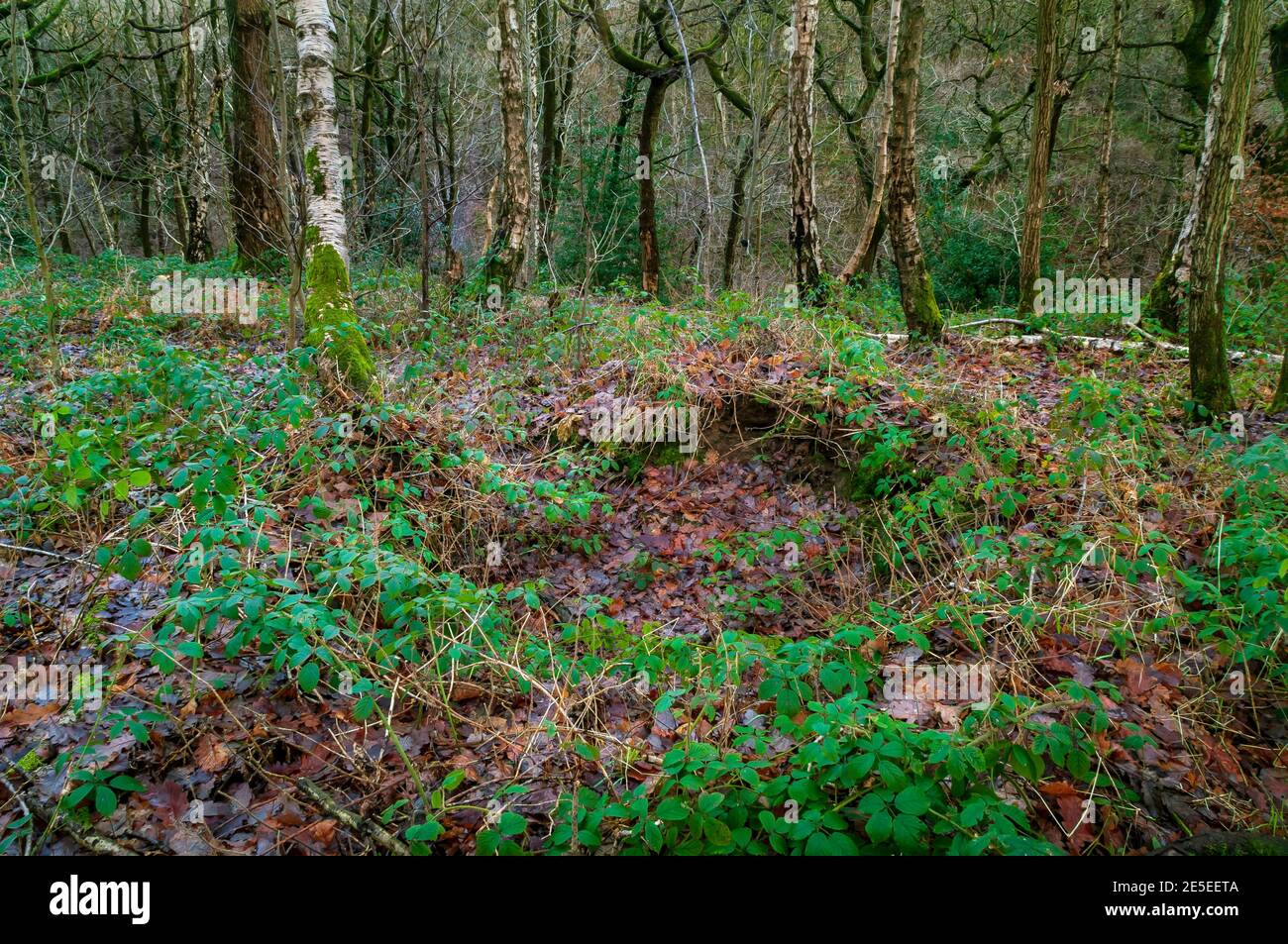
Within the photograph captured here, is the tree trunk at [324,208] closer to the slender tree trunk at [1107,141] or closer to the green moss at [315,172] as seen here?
the green moss at [315,172]

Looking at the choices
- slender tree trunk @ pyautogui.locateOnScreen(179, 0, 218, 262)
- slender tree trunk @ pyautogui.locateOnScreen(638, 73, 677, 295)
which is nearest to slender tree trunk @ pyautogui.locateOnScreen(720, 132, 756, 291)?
slender tree trunk @ pyautogui.locateOnScreen(638, 73, 677, 295)

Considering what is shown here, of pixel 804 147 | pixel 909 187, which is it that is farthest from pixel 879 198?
pixel 909 187

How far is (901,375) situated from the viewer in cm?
632

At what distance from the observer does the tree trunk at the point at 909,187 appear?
782cm

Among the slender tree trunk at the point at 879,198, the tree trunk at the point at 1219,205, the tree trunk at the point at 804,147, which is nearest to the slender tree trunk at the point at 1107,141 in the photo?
the slender tree trunk at the point at 879,198

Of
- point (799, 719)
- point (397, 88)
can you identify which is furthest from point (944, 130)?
point (799, 719)

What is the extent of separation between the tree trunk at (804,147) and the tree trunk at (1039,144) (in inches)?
132

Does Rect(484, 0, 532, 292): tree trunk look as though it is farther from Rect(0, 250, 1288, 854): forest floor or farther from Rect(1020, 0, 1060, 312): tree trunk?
Rect(1020, 0, 1060, 312): tree trunk

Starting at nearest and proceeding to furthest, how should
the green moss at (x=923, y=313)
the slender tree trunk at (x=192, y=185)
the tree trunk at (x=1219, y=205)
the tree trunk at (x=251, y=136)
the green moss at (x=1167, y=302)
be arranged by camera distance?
1. the tree trunk at (x=1219, y=205)
2. the green moss at (x=923, y=313)
3. the green moss at (x=1167, y=302)
4. the tree trunk at (x=251, y=136)
5. the slender tree trunk at (x=192, y=185)

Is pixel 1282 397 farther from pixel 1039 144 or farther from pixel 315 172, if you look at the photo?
pixel 315 172

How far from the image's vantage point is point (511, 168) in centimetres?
951

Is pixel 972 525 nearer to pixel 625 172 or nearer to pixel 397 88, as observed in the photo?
pixel 625 172

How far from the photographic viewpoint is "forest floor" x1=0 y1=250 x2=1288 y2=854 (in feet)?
8.68

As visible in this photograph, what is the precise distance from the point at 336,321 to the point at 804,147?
6.91 meters
